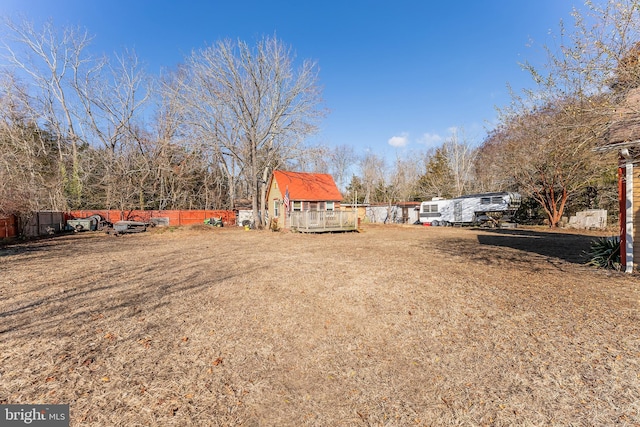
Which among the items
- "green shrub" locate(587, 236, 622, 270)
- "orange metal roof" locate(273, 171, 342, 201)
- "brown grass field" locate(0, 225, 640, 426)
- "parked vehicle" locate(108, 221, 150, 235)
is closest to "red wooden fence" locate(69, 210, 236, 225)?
"parked vehicle" locate(108, 221, 150, 235)

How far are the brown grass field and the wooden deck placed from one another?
11420mm

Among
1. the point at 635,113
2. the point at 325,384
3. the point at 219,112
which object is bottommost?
the point at 325,384

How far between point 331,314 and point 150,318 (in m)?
2.69

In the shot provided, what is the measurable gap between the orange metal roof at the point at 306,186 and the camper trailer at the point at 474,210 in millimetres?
9810

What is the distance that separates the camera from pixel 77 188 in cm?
2556

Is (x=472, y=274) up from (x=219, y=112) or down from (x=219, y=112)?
down

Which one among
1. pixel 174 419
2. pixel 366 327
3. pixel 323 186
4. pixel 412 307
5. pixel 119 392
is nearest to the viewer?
pixel 174 419

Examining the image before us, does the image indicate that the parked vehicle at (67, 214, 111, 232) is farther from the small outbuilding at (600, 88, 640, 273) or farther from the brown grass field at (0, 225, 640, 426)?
the small outbuilding at (600, 88, 640, 273)

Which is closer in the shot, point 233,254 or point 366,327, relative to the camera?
point 366,327

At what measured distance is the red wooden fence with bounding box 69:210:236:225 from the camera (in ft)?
77.0

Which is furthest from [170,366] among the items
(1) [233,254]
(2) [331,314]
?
(1) [233,254]

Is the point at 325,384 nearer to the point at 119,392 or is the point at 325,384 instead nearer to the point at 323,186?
the point at 119,392

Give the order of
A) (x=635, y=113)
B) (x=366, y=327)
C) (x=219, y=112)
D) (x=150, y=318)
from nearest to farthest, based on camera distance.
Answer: (x=366, y=327) < (x=150, y=318) < (x=635, y=113) < (x=219, y=112)

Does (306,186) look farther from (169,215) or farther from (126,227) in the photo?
(126,227)
